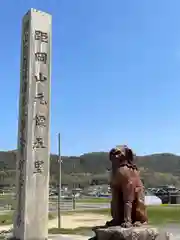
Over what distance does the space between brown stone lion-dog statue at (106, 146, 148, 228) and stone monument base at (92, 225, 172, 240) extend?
28 centimetres

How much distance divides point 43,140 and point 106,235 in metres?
5.48

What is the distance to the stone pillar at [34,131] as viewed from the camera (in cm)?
1198

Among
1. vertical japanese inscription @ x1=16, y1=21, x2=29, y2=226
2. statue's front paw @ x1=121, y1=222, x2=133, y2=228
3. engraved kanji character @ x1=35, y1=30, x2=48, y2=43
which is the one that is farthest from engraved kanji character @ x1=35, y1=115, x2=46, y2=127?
statue's front paw @ x1=121, y1=222, x2=133, y2=228

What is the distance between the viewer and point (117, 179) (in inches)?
312

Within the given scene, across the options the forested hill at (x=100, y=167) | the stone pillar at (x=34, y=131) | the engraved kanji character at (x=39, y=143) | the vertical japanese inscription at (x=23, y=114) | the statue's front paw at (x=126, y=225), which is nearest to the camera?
the statue's front paw at (x=126, y=225)

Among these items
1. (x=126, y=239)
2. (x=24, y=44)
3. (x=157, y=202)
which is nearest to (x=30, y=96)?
(x=24, y=44)

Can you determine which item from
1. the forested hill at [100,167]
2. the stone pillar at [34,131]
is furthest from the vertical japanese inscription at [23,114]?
the forested hill at [100,167]

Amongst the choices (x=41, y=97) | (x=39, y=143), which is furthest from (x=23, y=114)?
(x=39, y=143)

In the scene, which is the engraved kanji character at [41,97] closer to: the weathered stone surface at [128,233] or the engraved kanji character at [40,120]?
the engraved kanji character at [40,120]

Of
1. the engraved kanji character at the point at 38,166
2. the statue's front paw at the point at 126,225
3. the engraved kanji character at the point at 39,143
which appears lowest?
the statue's front paw at the point at 126,225

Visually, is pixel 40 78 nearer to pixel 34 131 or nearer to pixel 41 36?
pixel 41 36

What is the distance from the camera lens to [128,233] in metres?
7.26

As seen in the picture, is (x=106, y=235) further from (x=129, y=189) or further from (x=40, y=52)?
(x=40, y=52)

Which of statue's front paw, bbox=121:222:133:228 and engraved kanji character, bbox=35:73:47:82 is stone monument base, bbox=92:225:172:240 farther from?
engraved kanji character, bbox=35:73:47:82
